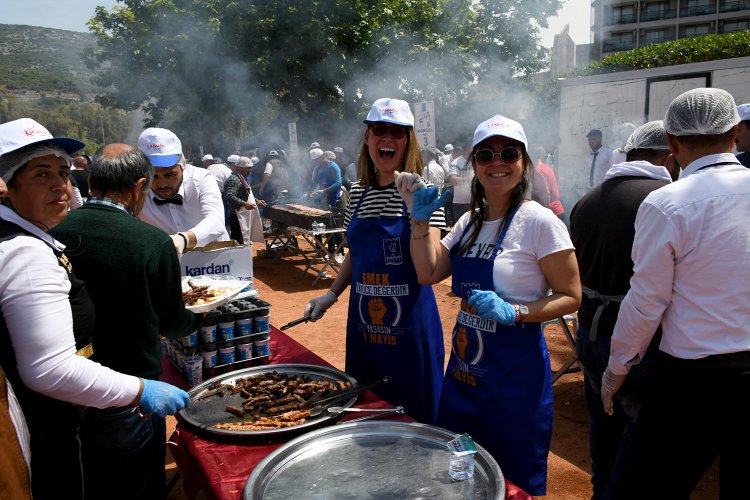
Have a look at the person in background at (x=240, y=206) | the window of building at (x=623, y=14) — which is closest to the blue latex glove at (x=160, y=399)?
the person in background at (x=240, y=206)

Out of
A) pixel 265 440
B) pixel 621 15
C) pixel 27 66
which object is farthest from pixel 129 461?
pixel 27 66

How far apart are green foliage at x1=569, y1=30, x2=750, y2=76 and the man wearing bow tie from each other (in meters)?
9.38

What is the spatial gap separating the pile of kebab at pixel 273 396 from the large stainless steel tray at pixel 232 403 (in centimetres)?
3

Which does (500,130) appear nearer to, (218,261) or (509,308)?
(509,308)

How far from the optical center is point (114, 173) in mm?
1914

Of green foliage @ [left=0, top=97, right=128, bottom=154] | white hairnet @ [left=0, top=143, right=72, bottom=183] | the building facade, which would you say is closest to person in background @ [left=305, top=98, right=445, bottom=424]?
white hairnet @ [left=0, top=143, right=72, bottom=183]

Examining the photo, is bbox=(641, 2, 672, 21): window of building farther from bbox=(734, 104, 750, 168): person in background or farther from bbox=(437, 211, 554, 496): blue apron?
bbox=(437, 211, 554, 496): blue apron

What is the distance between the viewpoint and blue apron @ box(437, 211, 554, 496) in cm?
197

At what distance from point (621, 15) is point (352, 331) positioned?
77.4m

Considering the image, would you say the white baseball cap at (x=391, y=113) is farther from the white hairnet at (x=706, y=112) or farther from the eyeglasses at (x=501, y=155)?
the white hairnet at (x=706, y=112)

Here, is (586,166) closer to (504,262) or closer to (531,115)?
(504,262)

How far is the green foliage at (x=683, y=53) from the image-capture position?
8.86m

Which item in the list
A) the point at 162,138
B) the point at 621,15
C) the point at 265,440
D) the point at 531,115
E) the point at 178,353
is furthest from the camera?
the point at 621,15

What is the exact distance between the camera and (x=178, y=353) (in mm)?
2443
